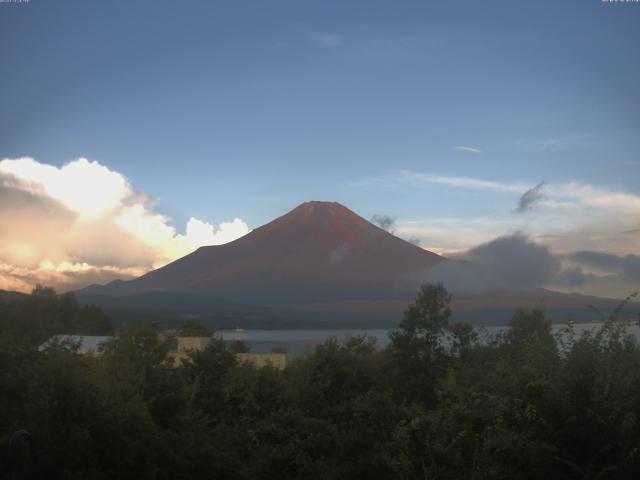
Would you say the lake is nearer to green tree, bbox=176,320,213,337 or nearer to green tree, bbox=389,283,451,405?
green tree, bbox=389,283,451,405

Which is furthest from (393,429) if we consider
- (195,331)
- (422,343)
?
(195,331)

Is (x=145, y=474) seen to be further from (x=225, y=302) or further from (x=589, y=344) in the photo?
(x=225, y=302)

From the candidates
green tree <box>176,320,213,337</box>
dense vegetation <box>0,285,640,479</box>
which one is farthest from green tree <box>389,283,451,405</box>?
green tree <box>176,320,213,337</box>

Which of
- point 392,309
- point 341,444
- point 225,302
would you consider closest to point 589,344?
point 341,444

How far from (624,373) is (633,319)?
1885 mm

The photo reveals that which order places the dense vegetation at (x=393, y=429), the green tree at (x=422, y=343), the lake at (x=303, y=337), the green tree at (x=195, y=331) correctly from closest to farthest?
the dense vegetation at (x=393, y=429) → the lake at (x=303, y=337) → the green tree at (x=422, y=343) → the green tree at (x=195, y=331)

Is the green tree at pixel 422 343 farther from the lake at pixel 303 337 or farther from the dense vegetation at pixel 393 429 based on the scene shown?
the dense vegetation at pixel 393 429

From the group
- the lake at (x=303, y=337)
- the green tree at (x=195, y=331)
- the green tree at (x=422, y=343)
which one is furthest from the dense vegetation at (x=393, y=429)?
the green tree at (x=195, y=331)

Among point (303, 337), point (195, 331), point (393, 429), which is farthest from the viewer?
point (303, 337)

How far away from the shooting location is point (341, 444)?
1148 cm

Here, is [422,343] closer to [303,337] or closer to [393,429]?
[393,429]

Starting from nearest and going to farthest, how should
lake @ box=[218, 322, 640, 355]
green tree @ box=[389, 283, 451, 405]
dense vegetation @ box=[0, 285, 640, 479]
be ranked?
dense vegetation @ box=[0, 285, 640, 479], lake @ box=[218, 322, 640, 355], green tree @ box=[389, 283, 451, 405]

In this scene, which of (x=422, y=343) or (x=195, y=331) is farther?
(x=195, y=331)

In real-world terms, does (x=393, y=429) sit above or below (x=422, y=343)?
below
